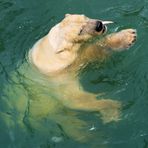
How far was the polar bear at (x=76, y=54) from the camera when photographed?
23.3 feet

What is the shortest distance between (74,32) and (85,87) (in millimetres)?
750

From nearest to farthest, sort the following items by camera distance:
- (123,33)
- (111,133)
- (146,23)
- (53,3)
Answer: (111,133) → (123,33) → (146,23) → (53,3)

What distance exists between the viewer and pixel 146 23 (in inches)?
333

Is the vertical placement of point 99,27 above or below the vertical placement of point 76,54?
above

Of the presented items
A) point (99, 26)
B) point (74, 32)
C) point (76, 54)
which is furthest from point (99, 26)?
point (76, 54)

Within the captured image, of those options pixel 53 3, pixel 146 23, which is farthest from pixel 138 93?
pixel 53 3

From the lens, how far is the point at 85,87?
7.32 metres

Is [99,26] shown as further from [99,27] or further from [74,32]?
[74,32]

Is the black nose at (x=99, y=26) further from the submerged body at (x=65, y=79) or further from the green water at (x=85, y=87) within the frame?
the green water at (x=85, y=87)

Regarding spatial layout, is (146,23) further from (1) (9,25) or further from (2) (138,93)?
(1) (9,25)

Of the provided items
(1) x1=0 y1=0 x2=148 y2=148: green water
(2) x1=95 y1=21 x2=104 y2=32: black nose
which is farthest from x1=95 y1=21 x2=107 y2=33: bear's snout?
(1) x1=0 y1=0 x2=148 y2=148: green water

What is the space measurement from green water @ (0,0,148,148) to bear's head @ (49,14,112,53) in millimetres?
470

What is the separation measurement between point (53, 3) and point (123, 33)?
2.18m

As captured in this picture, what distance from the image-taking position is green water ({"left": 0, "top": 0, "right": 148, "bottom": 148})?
22.6 ft
